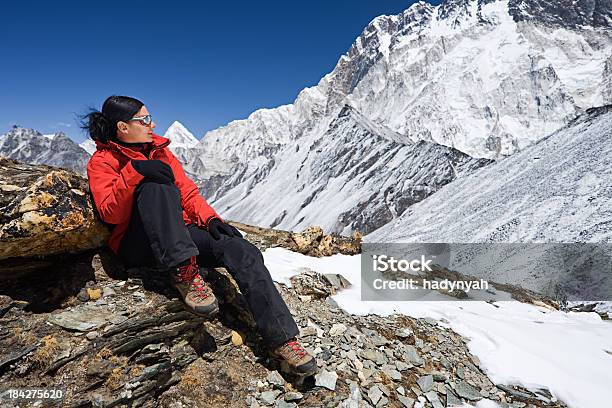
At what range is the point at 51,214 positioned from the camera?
451cm

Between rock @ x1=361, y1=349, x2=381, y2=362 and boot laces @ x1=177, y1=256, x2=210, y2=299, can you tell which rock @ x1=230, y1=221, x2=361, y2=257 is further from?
boot laces @ x1=177, y1=256, x2=210, y2=299

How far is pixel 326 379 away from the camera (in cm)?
480

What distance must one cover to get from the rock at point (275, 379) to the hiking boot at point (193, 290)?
110cm

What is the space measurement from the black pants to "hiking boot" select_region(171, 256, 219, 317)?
215 mm

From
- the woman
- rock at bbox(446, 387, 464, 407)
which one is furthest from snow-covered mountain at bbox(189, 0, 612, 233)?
the woman

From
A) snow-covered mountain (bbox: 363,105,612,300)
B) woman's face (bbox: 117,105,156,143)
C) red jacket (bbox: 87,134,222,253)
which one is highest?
woman's face (bbox: 117,105,156,143)

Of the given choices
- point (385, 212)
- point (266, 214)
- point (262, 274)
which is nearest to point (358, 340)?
point (262, 274)

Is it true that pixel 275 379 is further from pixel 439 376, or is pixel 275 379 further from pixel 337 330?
pixel 439 376

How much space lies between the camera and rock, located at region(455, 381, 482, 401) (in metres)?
5.46

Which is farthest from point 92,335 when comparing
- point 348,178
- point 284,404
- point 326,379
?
point 348,178

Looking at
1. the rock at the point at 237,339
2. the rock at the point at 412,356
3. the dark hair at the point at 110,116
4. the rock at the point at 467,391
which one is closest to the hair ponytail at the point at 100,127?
the dark hair at the point at 110,116

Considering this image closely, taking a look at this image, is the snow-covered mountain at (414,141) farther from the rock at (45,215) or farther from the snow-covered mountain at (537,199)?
the rock at (45,215)

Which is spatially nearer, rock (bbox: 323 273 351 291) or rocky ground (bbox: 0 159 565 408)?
rocky ground (bbox: 0 159 565 408)

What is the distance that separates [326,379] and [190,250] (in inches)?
95.7
